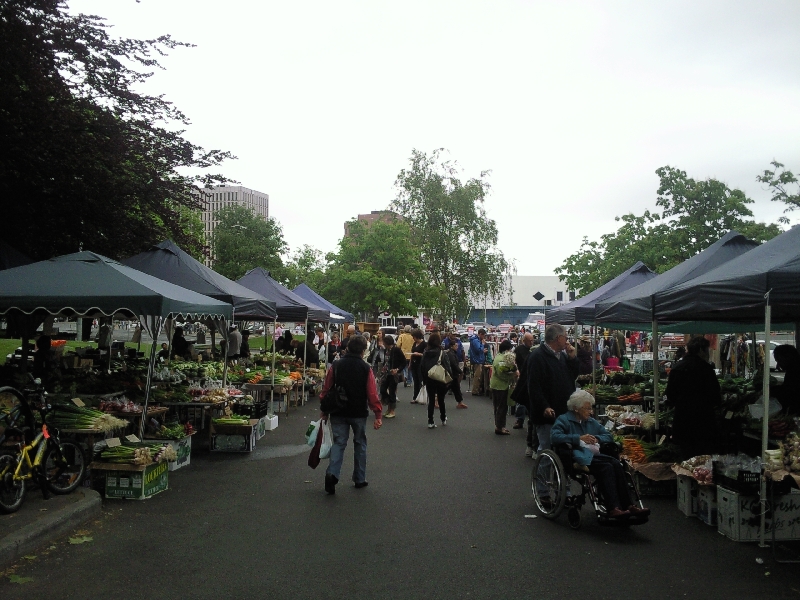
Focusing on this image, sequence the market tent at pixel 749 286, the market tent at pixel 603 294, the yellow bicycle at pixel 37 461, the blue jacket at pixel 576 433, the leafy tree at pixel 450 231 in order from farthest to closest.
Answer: the leafy tree at pixel 450 231
the market tent at pixel 603 294
the blue jacket at pixel 576 433
the yellow bicycle at pixel 37 461
the market tent at pixel 749 286

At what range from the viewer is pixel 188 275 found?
13984 mm

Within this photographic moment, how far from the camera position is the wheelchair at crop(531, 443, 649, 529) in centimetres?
701

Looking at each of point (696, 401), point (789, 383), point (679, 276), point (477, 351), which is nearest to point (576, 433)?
point (696, 401)

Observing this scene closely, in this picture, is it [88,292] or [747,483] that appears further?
[88,292]

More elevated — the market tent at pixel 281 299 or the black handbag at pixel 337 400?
the market tent at pixel 281 299

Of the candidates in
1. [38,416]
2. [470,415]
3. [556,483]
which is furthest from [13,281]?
[470,415]

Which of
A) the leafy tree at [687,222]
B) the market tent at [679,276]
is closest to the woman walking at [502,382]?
the market tent at [679,276]

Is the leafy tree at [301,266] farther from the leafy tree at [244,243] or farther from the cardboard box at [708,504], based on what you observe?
the cardboard box at [708,504]

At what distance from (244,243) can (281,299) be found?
49866 millimetres

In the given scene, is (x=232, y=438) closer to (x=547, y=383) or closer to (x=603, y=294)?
(x=547, y=383)

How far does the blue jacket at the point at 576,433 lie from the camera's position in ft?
23.2

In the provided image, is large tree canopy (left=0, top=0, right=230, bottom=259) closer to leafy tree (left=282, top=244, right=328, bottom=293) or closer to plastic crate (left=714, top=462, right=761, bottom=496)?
plastic crate (left=714, top=462, right=761, bottom=496)

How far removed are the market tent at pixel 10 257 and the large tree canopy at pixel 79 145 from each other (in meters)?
1.12

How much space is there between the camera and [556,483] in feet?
24.3
